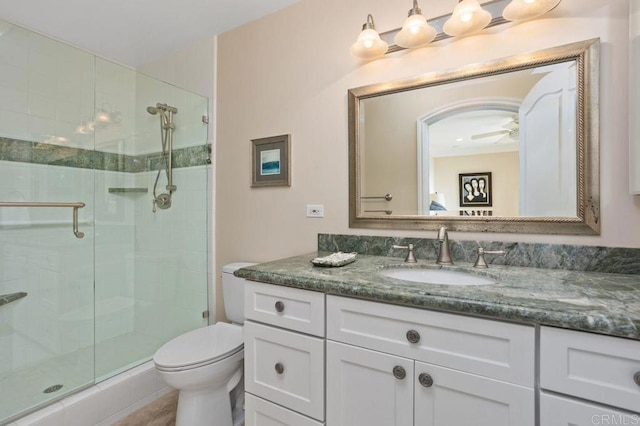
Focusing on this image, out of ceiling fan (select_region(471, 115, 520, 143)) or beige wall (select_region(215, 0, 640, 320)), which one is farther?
ceiling fan (select_region(471, 115, 520, 143))

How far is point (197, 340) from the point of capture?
161 centimetres

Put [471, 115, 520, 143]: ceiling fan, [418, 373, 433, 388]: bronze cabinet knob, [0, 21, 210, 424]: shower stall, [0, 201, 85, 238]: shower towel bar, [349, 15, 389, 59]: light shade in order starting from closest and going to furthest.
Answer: [418, 373, 433, 388]: bronze cabinet knob, [471, 115, 520, 143]: ceiling fan, [349, 15, 389, 59]: light shade, [0, 201, 85, 238]: shower towel bar, [0, 21, 210, 424]: shower stall

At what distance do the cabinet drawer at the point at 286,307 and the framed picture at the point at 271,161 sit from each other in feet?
2.76

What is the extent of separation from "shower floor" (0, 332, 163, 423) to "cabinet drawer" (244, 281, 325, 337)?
118 centimetres

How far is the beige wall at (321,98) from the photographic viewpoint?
1154 millimetres

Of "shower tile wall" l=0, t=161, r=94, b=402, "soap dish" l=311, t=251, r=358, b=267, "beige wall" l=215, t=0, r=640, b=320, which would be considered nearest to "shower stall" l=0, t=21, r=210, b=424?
"shower tile wall" l=0, t=161, r=94, b=402

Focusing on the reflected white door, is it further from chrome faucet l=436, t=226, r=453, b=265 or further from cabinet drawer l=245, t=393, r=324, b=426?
cabinet drawer l=245, t=393, r=324, b=426

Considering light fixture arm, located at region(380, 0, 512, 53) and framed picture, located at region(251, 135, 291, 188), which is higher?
light fixture arm, located at region(380, 0, 512, 53)

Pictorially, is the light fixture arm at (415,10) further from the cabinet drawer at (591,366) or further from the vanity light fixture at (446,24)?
the cabinet drawer at (591,366)

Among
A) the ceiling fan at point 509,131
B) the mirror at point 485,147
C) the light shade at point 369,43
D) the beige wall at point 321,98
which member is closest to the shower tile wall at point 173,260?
the beige wall at point 321,98

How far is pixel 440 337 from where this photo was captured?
883 millimetres

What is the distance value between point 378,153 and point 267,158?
2.45 ft

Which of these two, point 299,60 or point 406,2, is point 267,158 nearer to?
point 299,60

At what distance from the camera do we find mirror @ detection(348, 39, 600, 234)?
47.4 inches
